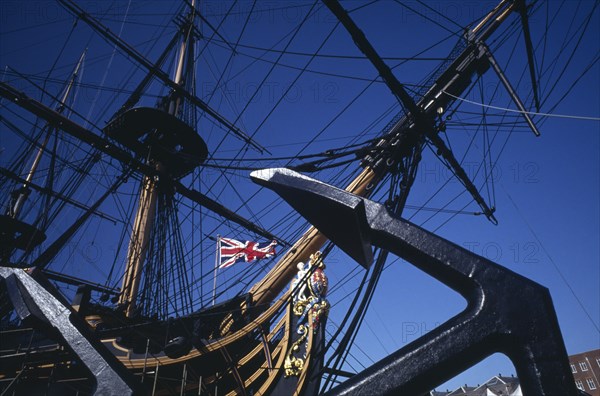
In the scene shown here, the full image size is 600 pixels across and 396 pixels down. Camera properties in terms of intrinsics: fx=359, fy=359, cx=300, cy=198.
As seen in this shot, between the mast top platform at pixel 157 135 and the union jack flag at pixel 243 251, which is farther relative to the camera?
the mast top platform at pixel 157 135

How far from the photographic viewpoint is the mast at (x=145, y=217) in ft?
37.0

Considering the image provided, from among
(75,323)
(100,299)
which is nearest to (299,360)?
(75,323)

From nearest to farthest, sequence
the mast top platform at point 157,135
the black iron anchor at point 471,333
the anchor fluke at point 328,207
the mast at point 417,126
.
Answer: the black iron anchor at point 471,333 < the anchor fluke at point 328,207 < the mast at point 417,126 < the mast top platform at point 157,135

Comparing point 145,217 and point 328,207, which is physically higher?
point 145,217

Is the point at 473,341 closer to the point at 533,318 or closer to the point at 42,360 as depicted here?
the point at 533,318

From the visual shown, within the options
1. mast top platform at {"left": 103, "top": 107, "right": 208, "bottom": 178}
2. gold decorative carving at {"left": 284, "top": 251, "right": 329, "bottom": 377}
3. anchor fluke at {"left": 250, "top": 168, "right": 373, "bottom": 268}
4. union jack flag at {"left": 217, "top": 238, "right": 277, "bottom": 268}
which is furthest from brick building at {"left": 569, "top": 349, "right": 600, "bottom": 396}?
anchor fluke at {"left": 250, "top": 168, "right": 373, "bottom": 268}

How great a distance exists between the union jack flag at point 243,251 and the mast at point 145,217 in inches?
116

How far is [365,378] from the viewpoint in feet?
2.84

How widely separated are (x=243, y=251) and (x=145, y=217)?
15.4ft

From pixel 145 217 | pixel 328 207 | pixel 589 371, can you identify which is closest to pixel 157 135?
pixel 145 217

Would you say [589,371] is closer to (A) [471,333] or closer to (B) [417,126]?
(B) [417,126]

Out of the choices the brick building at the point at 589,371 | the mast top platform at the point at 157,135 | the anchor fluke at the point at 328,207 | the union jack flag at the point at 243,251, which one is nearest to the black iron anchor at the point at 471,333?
the anchor fluke at the point at 328,207

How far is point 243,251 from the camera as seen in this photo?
1098 cm

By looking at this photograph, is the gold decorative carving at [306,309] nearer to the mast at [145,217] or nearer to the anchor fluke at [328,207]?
the anchor fluke at [328,207]
